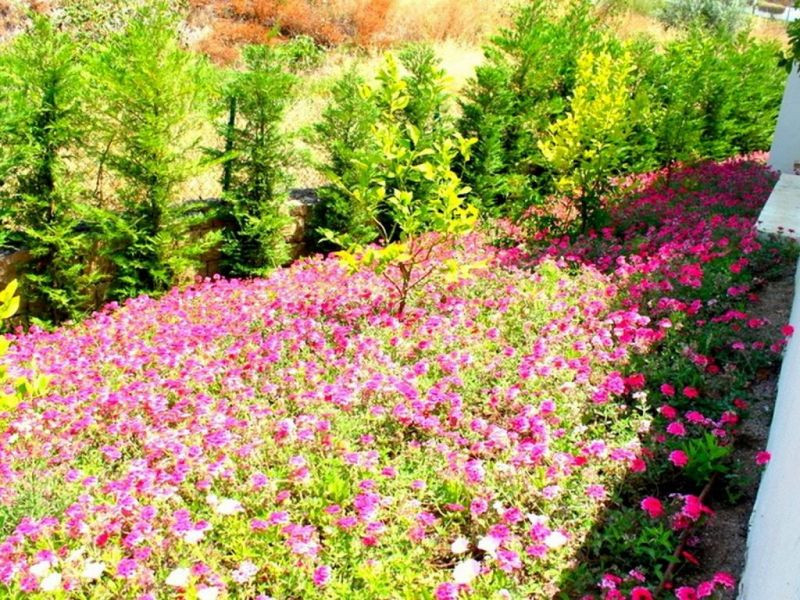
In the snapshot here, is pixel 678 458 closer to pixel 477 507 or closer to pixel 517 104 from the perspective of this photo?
Answer: pixel 477 507

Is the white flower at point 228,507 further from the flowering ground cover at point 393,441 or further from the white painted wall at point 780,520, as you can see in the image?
the white painted wall at point 780,520

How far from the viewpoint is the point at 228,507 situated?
2783 mm

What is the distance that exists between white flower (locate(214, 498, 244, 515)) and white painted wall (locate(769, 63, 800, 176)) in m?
9.95

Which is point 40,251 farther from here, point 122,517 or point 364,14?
point 364,14

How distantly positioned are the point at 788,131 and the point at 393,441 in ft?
29.8

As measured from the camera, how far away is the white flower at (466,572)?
250 cm

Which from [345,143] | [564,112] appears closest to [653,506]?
[345,143]

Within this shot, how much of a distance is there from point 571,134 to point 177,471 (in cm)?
521

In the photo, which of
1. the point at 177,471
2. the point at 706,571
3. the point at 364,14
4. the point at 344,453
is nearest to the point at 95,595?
the point at 177,471

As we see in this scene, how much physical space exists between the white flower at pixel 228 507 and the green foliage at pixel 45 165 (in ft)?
12.2

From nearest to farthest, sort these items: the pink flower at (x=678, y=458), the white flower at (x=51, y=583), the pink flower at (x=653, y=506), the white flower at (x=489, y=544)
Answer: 1. the white flower at (x=51, y=583)
2. the white flower at (x=489, y=544)
3. the pink flower at (x=653, y=506)
4. the pink flower at (x=678, y=458)

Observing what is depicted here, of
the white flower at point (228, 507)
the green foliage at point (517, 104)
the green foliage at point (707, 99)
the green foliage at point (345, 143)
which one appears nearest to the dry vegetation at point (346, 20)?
the green foliage at point (707, 99)

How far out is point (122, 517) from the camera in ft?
9.21

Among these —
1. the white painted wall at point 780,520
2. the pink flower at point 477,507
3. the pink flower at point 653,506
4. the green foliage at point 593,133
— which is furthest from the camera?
the green foliage at point 593,133
